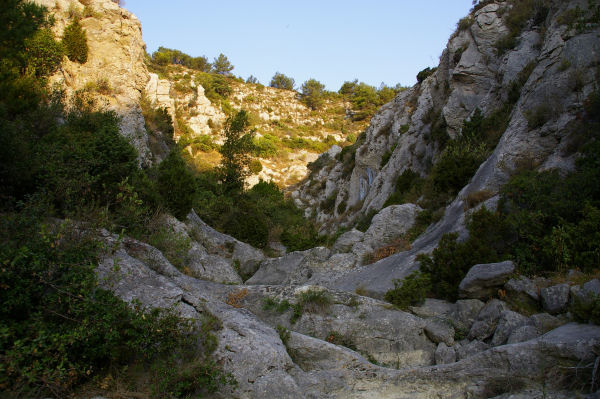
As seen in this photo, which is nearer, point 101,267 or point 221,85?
point 101,267

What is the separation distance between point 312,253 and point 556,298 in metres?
9.28

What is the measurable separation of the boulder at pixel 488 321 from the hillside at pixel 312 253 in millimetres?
35

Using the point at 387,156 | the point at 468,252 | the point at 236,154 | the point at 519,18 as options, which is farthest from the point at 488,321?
the point at 236,154

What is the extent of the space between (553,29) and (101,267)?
659 inches

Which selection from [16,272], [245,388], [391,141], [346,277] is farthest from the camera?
[391,141]

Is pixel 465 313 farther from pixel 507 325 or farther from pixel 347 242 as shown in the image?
pixel 347 242

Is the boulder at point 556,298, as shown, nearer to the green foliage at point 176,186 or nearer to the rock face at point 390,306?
the rock face at point 390,306

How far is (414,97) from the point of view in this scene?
96.5 ft

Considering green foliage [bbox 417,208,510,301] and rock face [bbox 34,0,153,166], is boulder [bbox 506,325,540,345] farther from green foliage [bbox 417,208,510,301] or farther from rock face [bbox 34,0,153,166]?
rock face [bbox 34,0,153,166]

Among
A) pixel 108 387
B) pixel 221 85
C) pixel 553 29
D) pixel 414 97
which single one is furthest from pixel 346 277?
pixel 221 85

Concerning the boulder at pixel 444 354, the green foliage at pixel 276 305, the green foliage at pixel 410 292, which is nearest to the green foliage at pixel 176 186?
the green foliage at pixel 276 305

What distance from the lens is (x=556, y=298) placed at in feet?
21.6

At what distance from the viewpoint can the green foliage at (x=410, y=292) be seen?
891cm

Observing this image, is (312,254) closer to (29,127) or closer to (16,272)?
(29,127)
